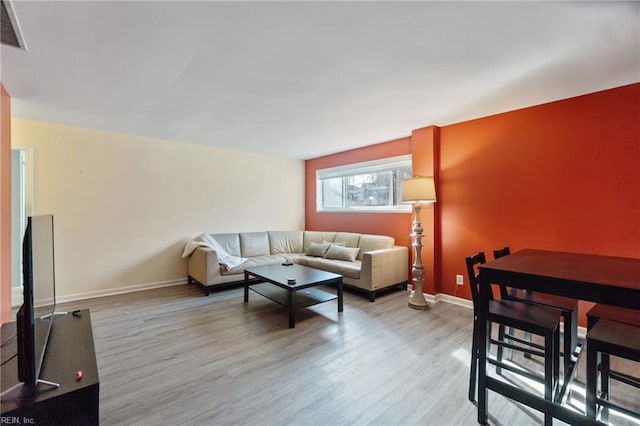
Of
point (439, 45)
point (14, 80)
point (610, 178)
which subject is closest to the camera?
point (439, 45)

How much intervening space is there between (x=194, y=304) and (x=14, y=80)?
2743 mm

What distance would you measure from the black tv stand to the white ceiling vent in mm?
1781

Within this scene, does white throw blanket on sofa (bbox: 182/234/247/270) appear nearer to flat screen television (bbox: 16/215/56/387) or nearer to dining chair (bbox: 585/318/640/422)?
flat screen television (bbox: 16/215/56/387)

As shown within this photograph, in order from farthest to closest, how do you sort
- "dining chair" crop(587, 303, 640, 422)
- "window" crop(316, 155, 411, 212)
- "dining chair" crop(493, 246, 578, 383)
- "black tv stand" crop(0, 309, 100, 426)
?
1. "window" crop(316, 155, 411, 212)
2. "dining chair" crop(493, 246, 578, 383)
3. "dining chair" crop(587, 303, 640, 422)
4. "black tv stand" crop(0, 309, 100, 426)

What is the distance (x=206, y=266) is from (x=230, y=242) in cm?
92

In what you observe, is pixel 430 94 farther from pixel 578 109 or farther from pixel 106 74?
pixel 106 74

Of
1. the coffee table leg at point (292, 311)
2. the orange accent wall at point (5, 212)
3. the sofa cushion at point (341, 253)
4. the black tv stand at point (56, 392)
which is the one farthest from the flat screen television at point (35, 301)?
the sofa cushion at point (341, 253)

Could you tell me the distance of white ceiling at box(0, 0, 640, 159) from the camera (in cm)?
156

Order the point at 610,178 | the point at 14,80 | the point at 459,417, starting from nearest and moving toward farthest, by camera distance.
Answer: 1. the point at 459,417
2. the point at 14,80
3. the point at 610,178

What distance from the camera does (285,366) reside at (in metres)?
2.13

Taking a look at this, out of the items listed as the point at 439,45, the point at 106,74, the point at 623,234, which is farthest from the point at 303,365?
the point at 623,234

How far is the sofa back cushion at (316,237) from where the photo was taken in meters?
5.18

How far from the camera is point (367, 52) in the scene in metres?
1.93

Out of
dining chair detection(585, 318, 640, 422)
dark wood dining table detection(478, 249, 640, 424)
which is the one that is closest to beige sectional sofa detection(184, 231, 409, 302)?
dark wood dining table detection(478, 249, 640, 424)
